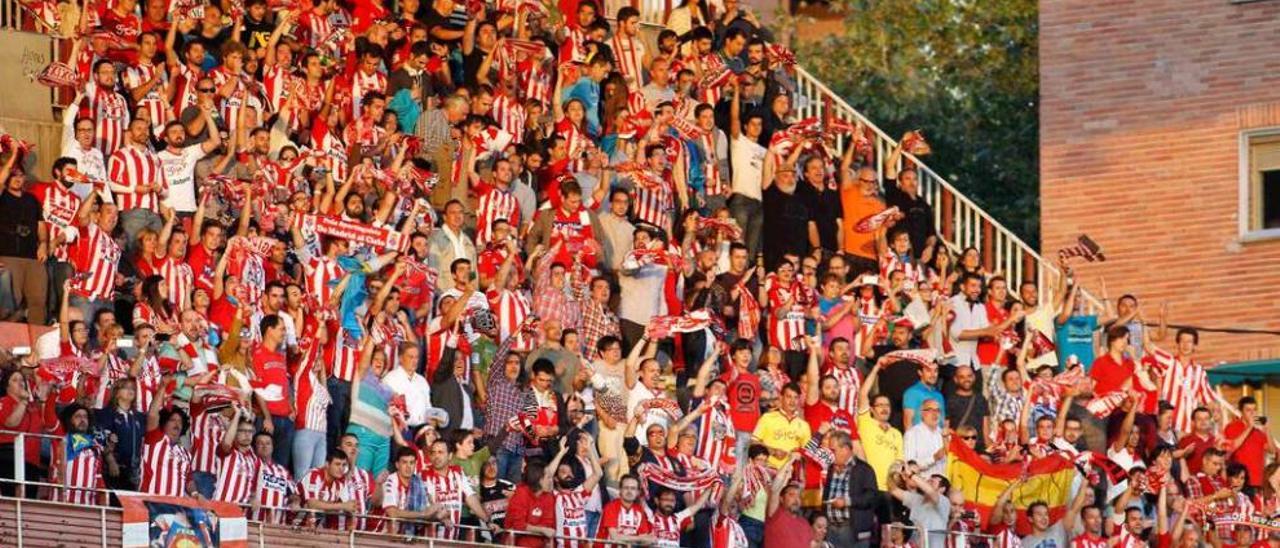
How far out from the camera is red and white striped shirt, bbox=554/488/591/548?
29.5 m

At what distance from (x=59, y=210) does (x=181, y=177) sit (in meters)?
1.23

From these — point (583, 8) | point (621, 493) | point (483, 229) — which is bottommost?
point (621, 493)

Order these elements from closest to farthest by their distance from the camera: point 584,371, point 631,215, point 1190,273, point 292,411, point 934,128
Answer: point 292,411 < point 584,371 < point 631,215 < point 1190,273 < point 934,128

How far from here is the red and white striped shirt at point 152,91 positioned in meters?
31.2

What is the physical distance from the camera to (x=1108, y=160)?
41000mm

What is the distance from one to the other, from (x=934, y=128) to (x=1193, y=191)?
8335 millimetres

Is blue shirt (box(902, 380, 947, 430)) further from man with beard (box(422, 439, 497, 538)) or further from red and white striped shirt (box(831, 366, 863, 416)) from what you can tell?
man with beard (box(422, 439, 497, 538))

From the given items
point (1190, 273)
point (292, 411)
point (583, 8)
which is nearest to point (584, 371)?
point (292, 411)

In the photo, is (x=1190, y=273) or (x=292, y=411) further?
(x=1190, y=273)

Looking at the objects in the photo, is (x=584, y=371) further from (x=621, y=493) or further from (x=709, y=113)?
(x=709, y=113)

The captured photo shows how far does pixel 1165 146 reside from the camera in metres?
40.7

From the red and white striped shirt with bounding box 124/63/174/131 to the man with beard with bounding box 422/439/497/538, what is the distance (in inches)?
156

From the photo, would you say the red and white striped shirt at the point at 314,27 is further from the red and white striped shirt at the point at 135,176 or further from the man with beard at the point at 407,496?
the man with beard at the point at 407,496

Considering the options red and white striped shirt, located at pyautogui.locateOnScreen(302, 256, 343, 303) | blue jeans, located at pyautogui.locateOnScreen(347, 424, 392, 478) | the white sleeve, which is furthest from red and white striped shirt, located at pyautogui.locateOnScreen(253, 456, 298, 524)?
red and white striped shirt, located at pyautogui.locateOnScreen(302, 256, 343, 303)
